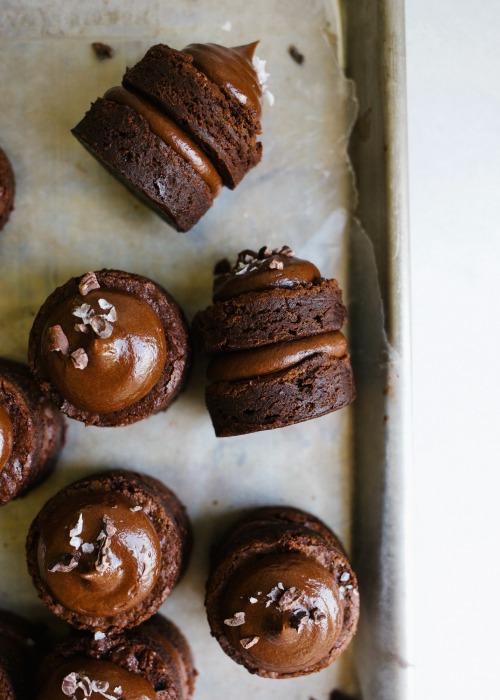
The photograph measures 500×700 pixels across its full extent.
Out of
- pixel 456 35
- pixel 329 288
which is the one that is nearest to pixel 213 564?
pixel 329 288

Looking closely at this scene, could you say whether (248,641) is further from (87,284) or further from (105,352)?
(87,284)

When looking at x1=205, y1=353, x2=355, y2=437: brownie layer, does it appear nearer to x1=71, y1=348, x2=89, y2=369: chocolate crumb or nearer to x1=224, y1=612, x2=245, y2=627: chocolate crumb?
x1=71, y1=348, x2=89, y2=369: chocolate crumb

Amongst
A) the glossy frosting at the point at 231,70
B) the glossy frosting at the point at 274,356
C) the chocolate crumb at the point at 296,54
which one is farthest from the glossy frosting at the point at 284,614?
the chocolate crumb at the point at 296,54

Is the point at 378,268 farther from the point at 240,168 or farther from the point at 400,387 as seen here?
the point at 240,168

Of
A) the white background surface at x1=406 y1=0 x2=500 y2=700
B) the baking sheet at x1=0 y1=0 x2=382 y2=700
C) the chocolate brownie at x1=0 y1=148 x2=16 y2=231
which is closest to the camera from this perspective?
the chocolate brownie at x1=0 y1=148 x2=16 y2=231

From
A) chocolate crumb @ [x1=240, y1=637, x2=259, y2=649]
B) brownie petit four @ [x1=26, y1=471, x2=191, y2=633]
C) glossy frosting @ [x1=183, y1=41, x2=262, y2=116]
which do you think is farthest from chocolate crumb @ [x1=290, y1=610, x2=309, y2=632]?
glossy frosting @ [x1=183, y1=41, x2=262, y2=116]

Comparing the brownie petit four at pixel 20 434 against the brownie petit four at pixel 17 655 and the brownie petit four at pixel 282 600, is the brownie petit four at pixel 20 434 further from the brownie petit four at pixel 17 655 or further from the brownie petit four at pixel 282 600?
the brownie petit four at pixel 282 600
